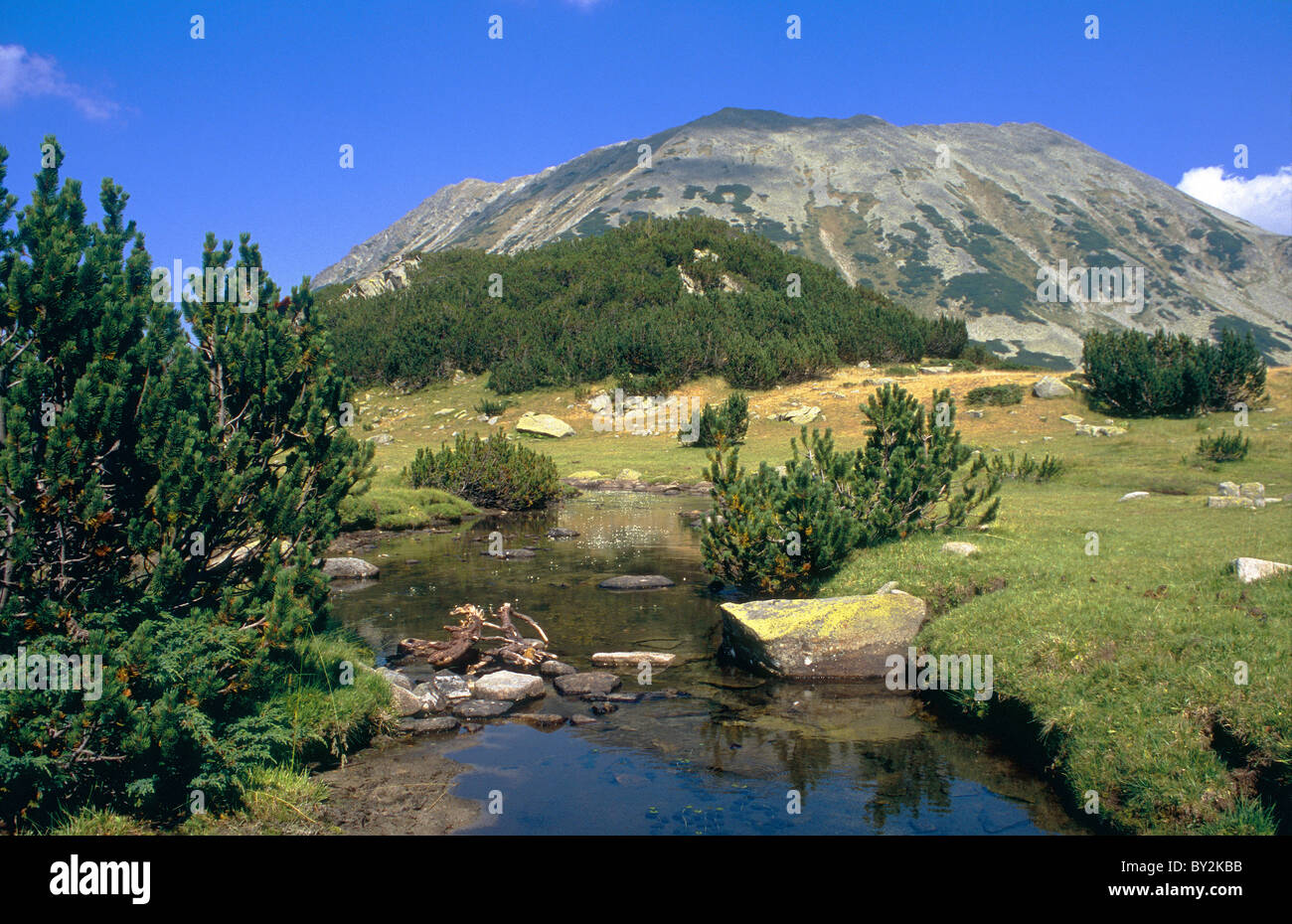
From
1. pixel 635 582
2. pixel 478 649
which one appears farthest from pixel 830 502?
pixel 478 649

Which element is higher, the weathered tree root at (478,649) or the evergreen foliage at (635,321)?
the evergreen foliage at (635,321)

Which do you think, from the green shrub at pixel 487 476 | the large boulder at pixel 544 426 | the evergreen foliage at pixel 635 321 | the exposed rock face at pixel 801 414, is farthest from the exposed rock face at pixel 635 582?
the evergreen foliage at pixel 635 321

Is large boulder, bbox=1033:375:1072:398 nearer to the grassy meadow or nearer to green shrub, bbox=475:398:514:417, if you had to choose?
the grassy meadow

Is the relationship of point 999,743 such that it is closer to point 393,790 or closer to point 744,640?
point 744,640

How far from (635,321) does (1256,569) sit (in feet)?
143

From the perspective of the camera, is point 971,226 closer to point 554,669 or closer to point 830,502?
point 830,502

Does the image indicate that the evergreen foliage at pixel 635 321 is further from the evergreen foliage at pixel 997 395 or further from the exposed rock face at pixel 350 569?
the exposed rock face at pixel 350 569

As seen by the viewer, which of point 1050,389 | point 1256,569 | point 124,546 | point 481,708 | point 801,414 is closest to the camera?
point 124,546

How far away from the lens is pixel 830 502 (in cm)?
1500

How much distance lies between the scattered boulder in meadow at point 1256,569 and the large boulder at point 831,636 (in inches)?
164

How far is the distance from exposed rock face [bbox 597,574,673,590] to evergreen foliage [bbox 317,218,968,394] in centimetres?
2980

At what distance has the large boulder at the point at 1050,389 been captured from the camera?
36594mm

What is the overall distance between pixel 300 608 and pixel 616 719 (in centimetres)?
421

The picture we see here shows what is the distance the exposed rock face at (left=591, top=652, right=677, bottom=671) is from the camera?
12.4m
